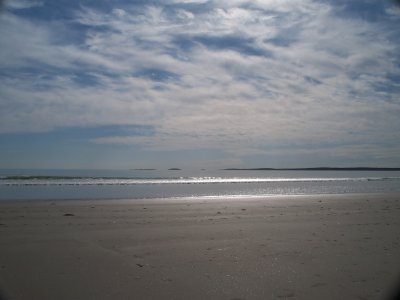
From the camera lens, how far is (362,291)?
4.70 m

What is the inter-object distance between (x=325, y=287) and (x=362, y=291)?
47cm

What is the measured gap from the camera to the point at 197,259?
6.16 metres

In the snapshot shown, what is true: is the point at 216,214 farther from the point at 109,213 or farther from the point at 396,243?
the point at 396,243

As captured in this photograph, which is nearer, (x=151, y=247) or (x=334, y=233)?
(x=151, y=247)

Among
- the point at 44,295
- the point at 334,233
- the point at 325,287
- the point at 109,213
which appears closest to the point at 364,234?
the point at 334,233

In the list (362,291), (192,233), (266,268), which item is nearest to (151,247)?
(192,233)

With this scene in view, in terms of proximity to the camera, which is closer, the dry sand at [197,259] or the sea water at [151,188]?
the dry sand at [197,259]

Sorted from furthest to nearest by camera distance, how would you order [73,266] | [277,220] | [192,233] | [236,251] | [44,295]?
1. [277,220]
2. [192,233]
3. [236,251]
4. [73,266]
5. [44,295]

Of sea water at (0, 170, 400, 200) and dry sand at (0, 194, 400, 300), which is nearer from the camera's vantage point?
dry sand at (0, 194, 400, 300)

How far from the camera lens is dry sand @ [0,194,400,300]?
4695 mm

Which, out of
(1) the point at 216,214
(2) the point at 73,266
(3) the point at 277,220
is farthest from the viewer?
(1) the point at 216,214

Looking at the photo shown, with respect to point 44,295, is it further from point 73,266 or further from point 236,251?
point 236,251

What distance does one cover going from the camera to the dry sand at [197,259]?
15.4ft

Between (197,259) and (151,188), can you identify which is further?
(151,188)
